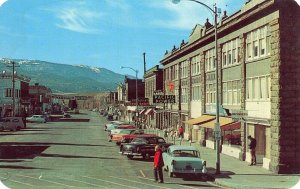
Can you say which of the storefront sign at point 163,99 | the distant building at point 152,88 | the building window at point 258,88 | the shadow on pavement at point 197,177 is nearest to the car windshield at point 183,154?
the shadow on pavement at point 197,177

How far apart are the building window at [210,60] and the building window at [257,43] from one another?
9.87 metres

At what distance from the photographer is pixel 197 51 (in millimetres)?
48844

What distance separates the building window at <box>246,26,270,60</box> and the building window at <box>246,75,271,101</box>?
1434 mm

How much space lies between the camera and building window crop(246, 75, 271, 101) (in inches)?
1154

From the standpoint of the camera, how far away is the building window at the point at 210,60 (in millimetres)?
43344

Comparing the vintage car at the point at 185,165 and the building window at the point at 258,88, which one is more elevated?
the building window at the point at 258,88

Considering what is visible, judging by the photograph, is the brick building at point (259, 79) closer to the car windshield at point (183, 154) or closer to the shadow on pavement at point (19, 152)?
the car windshield at point (183, 154)

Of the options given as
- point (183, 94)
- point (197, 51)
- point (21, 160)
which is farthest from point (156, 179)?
point (183, 94)

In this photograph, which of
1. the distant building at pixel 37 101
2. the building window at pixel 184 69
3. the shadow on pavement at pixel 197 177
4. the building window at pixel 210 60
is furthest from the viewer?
the distant building at pixel 37 101

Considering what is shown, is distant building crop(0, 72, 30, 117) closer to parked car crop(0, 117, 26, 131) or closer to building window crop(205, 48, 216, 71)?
parked car crop(0, 117, 26, 131)

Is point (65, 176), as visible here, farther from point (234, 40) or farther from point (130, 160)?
point (234, 40)

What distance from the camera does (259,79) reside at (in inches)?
1213

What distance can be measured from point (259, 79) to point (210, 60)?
45.6 feet

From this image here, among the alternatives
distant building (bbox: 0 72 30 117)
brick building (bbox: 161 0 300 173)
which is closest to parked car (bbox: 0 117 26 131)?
brick building (bbox: 161 0 300 173)
